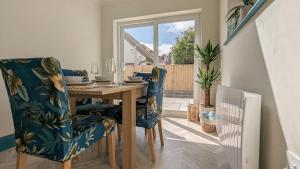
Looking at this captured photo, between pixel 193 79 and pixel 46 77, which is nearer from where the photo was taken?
pixel 46 77

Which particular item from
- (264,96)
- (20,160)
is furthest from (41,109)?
(264,96)

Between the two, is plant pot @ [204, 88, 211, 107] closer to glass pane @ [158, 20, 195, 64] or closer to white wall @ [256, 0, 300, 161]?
glass pane @ [158, 20, 195, 64]

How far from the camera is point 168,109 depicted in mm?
3660

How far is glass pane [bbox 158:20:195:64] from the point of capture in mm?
3502

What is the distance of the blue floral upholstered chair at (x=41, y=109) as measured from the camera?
3.32ft

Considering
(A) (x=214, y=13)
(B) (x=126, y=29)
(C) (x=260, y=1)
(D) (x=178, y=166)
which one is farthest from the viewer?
(B) (x=126, y=29)

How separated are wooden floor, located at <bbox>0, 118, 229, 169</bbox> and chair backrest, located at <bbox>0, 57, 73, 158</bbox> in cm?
71

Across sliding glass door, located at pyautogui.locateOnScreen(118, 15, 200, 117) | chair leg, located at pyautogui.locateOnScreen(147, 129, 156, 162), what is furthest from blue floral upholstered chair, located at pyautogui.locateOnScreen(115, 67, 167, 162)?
sliding glass door, located at pyautogui.locateOnScreen(118, 15, 200, 117)

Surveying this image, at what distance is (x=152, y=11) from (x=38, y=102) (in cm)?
294

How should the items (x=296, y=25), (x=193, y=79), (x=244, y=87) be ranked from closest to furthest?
(x=296, y=25) → (x=244, y=87) → (x=193, y=79)

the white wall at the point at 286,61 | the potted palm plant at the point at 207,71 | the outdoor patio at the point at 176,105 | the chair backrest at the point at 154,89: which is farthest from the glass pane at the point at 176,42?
the white wall at the point at 286,61

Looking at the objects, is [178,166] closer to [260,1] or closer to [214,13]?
[260,1]

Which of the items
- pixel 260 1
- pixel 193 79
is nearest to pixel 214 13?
pixel 193 79

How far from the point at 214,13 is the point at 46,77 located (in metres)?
2.93
